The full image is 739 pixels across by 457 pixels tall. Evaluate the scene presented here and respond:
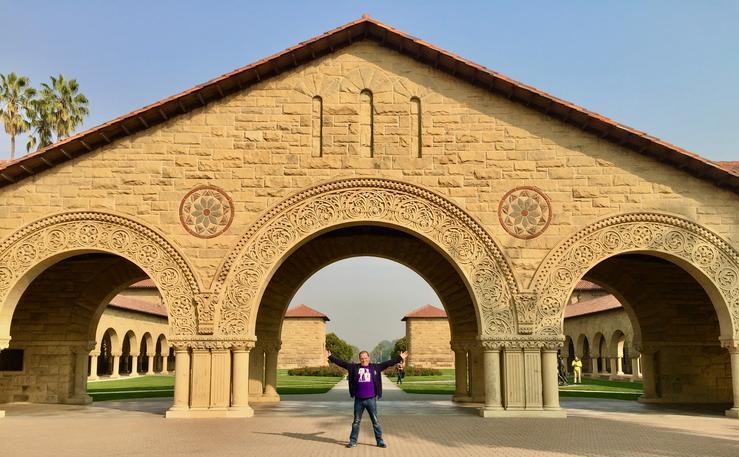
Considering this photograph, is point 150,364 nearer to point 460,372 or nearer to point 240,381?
point 460,372

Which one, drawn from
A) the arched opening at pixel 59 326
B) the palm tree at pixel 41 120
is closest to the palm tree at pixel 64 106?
the palm tree at pixel 41 120

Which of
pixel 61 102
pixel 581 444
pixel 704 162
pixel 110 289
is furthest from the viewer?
pixel 61 102

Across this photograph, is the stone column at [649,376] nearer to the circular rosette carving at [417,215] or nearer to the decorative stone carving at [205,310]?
the circular rosette carving at [417,215]

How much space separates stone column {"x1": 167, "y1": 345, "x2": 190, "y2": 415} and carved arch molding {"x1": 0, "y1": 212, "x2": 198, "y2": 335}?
420 millimetres

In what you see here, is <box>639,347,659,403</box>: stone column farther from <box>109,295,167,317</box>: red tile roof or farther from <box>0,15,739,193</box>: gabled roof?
<box>109,295,167,317</box>: red tile roof

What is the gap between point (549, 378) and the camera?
46.2ft

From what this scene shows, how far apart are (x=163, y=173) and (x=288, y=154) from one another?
8.80 ft

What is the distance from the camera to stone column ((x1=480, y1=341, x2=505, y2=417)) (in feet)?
46.4

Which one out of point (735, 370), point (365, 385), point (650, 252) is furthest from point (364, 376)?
point (735, 370)

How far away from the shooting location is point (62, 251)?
47.0ft

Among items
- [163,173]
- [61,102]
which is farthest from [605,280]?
[61,102]

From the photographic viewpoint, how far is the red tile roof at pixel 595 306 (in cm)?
3390

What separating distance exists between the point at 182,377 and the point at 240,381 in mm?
1172

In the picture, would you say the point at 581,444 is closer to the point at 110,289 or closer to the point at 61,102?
the point at 110,289
